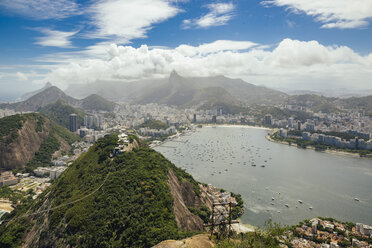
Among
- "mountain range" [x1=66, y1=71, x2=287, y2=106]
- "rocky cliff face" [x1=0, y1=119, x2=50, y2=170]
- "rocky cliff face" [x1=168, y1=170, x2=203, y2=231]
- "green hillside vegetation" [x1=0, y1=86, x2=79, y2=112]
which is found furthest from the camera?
"mountain range" [x1=66, y1=71, x2=287, y2=106]

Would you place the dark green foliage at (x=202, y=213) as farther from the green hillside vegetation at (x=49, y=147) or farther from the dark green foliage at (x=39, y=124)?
the dark green foliage at (x=39, y=124)

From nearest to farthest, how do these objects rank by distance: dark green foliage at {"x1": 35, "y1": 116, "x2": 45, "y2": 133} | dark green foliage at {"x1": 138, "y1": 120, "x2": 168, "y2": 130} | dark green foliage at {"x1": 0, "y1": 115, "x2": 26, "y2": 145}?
dark green foliage at {"x1": 0, "y1": 115, "x2": 26, "y2": 145}
dark green foliage at {"x1": 35, "y1": 116, "x2": 45, "y2": 133}
dark green foliage at {"x1": 138, "y1": 120, "x2": 168, "y2": 130}

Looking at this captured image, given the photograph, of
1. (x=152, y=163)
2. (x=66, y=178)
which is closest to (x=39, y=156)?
(x=66, y=178)

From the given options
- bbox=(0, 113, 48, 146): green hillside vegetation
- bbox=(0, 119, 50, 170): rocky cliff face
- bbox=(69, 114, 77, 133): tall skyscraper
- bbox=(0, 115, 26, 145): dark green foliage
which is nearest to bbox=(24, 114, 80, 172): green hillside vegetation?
bbox=(0, 119, 50, 170): rocky cliff face

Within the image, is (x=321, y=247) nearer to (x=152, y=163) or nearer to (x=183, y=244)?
(x=183, y=244)

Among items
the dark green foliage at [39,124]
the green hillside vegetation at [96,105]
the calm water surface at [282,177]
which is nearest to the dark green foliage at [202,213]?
the calm water surface at [282,177]

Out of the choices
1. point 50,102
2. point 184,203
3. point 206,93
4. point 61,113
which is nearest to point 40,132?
point 61,113

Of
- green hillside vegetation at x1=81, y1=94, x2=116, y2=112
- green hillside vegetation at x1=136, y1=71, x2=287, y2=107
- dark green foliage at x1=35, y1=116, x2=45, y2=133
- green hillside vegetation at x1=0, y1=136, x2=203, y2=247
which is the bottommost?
green hillside vegetation at x1=0, y1=136, x2=203, y2=247

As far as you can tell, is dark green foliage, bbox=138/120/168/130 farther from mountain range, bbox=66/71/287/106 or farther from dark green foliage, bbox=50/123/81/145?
mountain range, bbox=66/71/287/106
